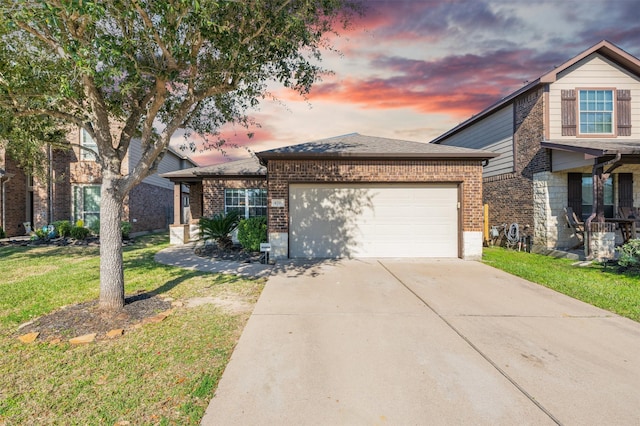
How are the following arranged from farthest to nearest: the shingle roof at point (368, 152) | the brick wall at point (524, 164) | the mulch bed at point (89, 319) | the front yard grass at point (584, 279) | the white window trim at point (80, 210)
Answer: the white window trim at point (80, 210), the brick wall at point (524, 164), the shingle roof at point (368, 152), the front yard grass at point (584, 279), the mulch bed at point (89, 319)

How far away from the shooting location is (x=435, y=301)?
5383mm

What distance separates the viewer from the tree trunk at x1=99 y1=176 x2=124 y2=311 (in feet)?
15.7

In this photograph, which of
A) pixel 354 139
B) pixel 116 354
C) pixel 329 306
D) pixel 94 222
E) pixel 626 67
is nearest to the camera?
pixel 116 354

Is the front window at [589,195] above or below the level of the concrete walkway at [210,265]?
above

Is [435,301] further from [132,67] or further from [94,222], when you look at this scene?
[94,222]

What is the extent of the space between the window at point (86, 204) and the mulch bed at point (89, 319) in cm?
1267

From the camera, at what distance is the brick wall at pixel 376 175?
9.20 m

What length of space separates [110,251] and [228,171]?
874cm

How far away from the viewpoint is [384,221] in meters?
9.52

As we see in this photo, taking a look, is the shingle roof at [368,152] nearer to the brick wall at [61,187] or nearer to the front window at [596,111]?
the front window at [596,111]

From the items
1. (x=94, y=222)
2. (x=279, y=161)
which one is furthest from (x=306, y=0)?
(x=94, y=222)

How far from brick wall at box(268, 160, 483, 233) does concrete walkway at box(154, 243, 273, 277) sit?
1.53 metres

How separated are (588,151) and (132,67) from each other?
11947 mm

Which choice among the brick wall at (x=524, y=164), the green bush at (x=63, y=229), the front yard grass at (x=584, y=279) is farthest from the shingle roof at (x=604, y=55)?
the green bush at (x=63, y=229)
